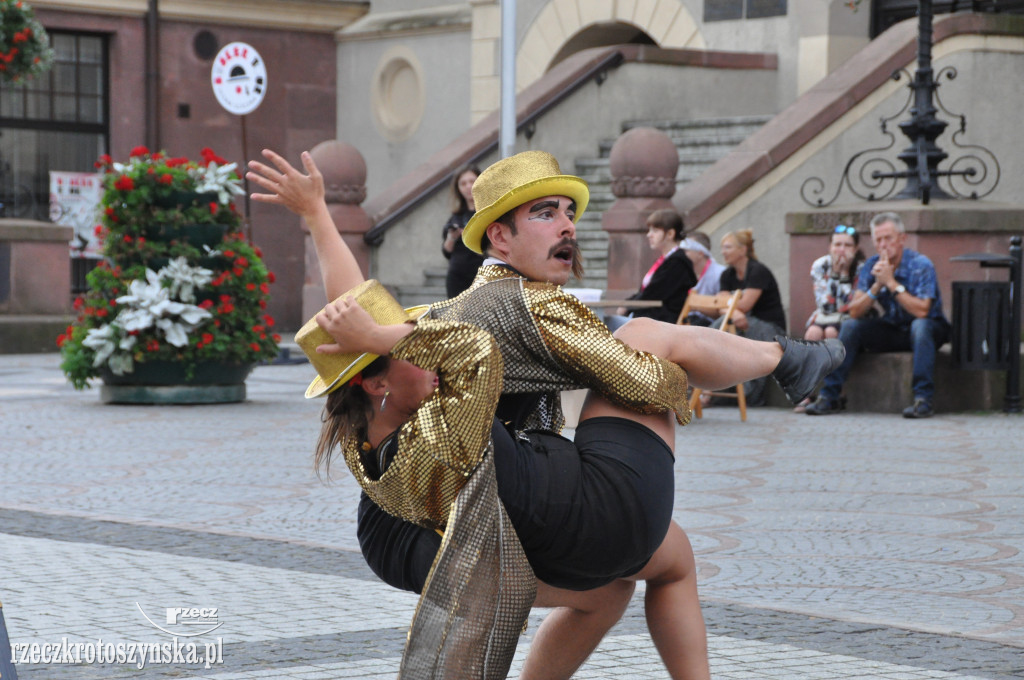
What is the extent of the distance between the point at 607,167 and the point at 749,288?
25.6ft

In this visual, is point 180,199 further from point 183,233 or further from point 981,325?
point 981,325

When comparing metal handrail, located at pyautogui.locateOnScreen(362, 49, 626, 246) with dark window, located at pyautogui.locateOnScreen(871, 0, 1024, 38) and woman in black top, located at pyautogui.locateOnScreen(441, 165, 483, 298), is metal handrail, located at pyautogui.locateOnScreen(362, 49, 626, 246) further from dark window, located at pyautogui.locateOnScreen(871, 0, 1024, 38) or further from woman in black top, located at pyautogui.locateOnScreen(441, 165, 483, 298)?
woman in black top, located at pyautogui.locateOnScreen(441, 165, 483, 298)

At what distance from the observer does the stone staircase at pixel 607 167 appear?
18.9 meters

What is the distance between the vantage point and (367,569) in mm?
6164

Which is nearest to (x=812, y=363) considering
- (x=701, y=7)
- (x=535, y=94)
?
(x=535, y=94)

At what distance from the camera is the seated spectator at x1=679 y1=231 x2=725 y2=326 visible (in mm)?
12648

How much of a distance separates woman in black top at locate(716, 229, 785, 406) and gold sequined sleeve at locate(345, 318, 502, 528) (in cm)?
858

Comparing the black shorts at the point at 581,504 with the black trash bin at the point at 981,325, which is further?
the black trash bin at the point at 981,325

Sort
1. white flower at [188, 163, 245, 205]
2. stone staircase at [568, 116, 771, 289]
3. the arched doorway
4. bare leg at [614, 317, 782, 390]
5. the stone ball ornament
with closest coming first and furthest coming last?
bare leg at [614, 317, 782, 390] < white flower at [188, 163, 245, 205] < the stone ball ornament < stone staircase at [568, 116, 771, 289] < the arched doorway

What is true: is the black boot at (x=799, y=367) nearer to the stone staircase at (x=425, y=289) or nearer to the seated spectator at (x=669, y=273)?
the seated spectator at (x=669, y=273)

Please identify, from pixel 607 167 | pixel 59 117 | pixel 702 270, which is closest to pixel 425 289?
pixel 607 167

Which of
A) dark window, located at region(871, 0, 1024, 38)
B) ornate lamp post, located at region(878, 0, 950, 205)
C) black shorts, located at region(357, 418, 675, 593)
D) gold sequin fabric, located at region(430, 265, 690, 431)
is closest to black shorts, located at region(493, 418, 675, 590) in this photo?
black shorts, located at region(357, 418, 675, 593)

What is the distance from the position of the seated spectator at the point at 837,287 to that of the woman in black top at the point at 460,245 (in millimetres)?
2801

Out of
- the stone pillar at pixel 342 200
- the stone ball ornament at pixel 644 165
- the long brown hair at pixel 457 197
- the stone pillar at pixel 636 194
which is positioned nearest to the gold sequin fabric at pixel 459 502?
the long brown hair at pixel 457 197
